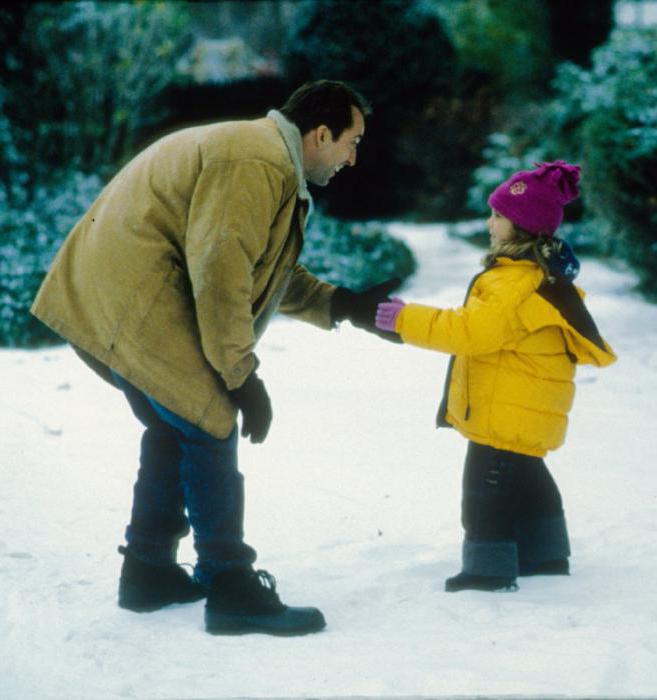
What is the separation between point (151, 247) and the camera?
2762mm

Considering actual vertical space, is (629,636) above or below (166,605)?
above

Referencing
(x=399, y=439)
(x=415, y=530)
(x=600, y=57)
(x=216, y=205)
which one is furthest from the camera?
(x=600, y=57)

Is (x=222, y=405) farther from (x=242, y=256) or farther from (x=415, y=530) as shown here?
(x=415, y=530)

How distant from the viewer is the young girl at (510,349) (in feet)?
10.0

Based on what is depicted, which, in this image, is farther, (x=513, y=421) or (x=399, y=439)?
(x=399, y=439)

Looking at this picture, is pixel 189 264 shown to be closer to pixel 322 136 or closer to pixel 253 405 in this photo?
pixel 253 405

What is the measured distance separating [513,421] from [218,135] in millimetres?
1225

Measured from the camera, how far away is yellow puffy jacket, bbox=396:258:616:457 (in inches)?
120

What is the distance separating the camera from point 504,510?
322cm

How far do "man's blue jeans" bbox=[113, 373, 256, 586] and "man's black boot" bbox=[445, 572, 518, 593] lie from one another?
669mm

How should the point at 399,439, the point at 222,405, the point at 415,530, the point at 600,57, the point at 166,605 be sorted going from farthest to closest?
the point at 600,57 < the point at 399,439 < the point at 415,530 < the point at 166,605 < the point at 222,405

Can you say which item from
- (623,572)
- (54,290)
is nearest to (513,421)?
(623,572)

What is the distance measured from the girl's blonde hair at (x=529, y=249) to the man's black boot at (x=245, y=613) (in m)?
1.20

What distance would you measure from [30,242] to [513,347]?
5.97 m
